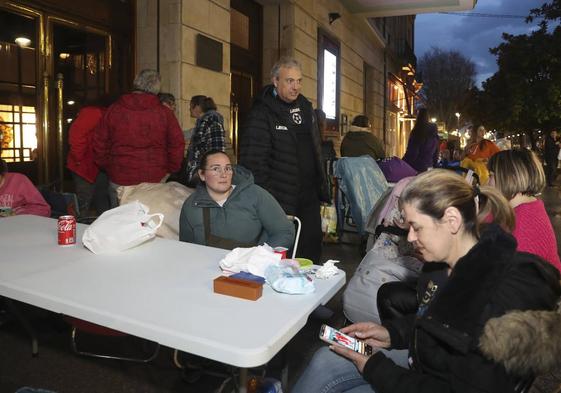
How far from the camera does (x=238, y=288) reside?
2.03m

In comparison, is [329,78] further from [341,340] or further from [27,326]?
[341,340]

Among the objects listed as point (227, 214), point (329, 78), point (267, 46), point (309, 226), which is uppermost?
point (267, 46)

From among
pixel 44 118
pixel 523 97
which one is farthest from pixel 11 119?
pixel 523 97

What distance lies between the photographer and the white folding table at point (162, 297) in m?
1.66

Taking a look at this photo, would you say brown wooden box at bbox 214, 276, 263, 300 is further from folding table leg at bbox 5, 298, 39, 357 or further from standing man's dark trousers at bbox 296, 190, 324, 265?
standing man's dark trousers at bbox 296, 190, 324, 265

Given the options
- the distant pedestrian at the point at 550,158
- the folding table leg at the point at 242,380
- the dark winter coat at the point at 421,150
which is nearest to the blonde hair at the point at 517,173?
the folding table leg at the point at 242,380

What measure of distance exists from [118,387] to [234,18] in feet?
23.8

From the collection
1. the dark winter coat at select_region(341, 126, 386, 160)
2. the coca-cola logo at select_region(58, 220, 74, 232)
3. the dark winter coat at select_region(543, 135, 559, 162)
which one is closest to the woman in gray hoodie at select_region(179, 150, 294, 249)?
the coca-cola logo at select_region(58, 220, 74, 232)

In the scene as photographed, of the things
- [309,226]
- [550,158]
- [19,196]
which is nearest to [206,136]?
[309,226]

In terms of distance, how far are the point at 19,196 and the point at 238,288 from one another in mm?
2983

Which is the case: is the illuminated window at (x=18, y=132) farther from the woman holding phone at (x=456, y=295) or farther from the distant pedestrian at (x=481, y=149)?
the distant pedestrian at (x=481, y=149)

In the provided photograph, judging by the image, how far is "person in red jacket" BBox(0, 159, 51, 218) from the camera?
414 centimetres

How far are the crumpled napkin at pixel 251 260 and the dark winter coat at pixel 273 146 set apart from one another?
1653mm

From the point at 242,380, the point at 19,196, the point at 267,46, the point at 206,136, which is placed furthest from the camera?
the point at 267,46
